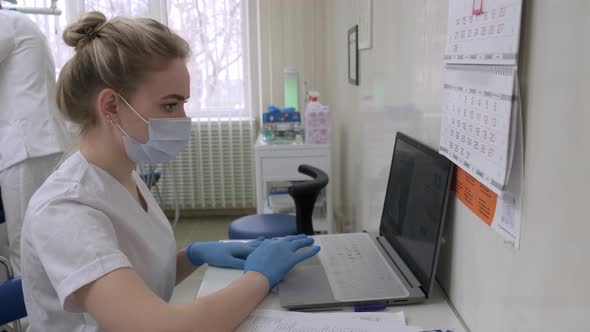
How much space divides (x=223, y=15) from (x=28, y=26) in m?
1.56

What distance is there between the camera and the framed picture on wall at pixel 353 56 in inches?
88.8

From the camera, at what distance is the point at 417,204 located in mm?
1069

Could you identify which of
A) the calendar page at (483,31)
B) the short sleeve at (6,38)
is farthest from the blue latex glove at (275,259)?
the short sleeve at (6,38)

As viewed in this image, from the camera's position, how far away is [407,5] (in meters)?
1.30

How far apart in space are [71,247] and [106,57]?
0.39 meters

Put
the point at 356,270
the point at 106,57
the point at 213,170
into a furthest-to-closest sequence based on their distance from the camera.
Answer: the point at 213,170
the point at 356,270
the point at 106,57

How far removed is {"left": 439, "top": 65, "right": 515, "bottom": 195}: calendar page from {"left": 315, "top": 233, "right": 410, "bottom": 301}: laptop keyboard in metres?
0.30

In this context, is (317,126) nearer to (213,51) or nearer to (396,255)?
(213,51)

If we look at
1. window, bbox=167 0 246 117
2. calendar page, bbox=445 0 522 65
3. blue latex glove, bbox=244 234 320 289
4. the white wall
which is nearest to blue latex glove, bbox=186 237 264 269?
blue latex glove, bbox=244 234 320 289

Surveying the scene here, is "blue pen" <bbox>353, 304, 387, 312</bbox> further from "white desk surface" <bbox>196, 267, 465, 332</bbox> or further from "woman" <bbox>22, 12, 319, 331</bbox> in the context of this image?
"woman" <bbox>22, 12, 319, 331</bbox>

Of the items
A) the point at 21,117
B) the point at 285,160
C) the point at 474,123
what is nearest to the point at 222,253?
the point at 474,123

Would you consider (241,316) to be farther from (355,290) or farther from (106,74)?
(106,74)

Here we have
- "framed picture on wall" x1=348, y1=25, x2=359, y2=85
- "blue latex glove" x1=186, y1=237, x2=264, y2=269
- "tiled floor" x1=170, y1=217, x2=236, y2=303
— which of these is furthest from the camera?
"tiled floor" x1=170, y1=217, x2=236, y2=303

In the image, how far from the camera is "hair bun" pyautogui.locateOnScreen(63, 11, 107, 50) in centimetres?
102
